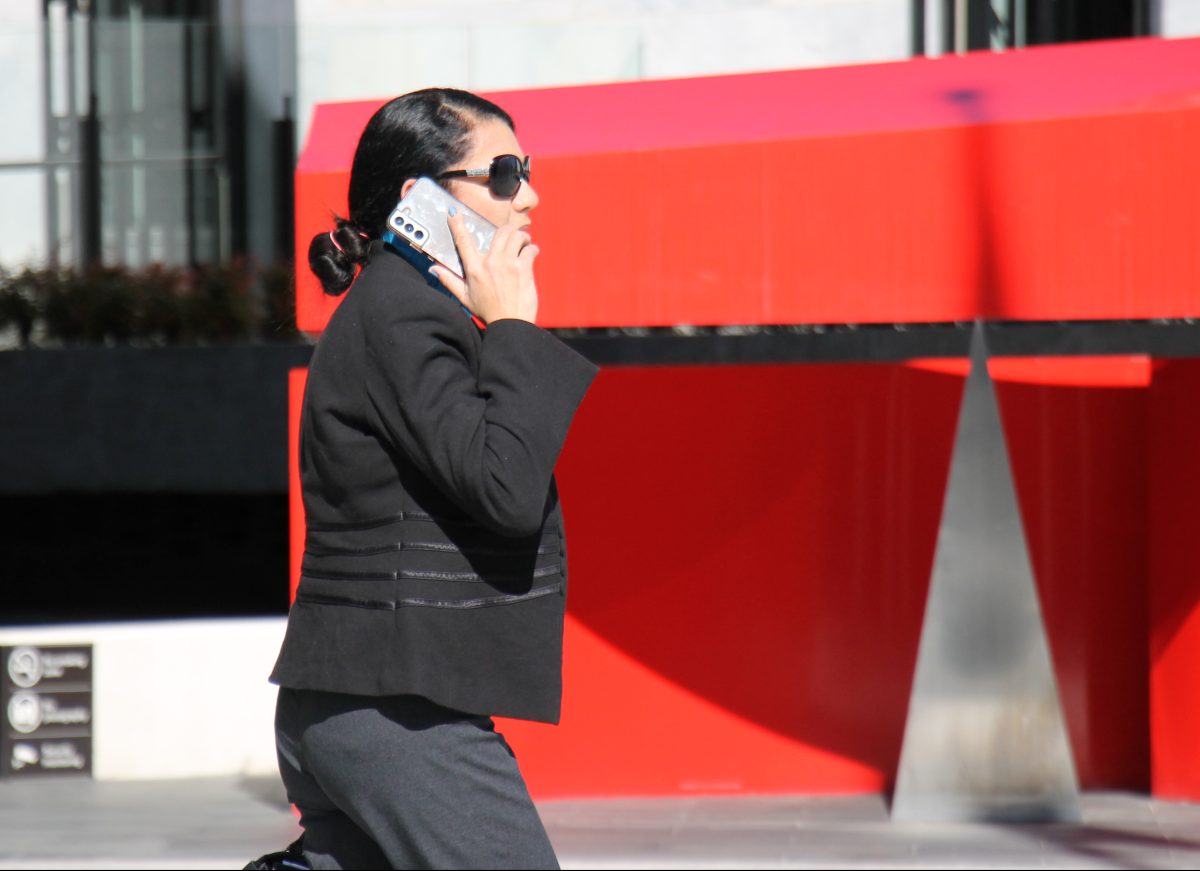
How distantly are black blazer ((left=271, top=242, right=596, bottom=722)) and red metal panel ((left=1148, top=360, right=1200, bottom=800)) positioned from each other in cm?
436

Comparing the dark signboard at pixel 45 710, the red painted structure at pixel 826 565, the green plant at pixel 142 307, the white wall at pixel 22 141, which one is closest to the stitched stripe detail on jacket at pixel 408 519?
the red painted structure at pixel 826 565

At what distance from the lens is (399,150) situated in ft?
7.17

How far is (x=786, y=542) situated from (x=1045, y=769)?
1268 millimetres

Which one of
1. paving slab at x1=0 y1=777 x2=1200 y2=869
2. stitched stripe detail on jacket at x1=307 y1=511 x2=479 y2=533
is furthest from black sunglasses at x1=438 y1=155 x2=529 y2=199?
paving slab at x1=0 y1=777 x2=1200 y2=869

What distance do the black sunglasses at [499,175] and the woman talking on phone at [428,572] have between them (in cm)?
11

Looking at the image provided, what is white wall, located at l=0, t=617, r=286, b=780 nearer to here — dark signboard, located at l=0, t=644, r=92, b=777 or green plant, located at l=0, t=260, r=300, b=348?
dark signboard, located at l=0, t=644, r=92, b=777

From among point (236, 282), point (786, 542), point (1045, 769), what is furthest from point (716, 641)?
point (236, 282)

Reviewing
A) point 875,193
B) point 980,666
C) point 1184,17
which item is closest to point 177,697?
Result: point 980,666

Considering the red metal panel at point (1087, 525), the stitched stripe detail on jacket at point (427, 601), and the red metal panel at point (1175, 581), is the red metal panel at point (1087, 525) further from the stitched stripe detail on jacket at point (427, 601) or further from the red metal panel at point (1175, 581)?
the stitched stripe detail on jacket at point (427, 601)

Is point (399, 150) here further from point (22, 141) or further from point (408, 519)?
point (22, 141)

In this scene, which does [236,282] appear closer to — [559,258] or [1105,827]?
[559,258]

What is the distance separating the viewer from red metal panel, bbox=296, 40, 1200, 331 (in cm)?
457

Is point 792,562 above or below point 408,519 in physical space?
below

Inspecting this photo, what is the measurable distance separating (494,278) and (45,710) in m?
5.37
